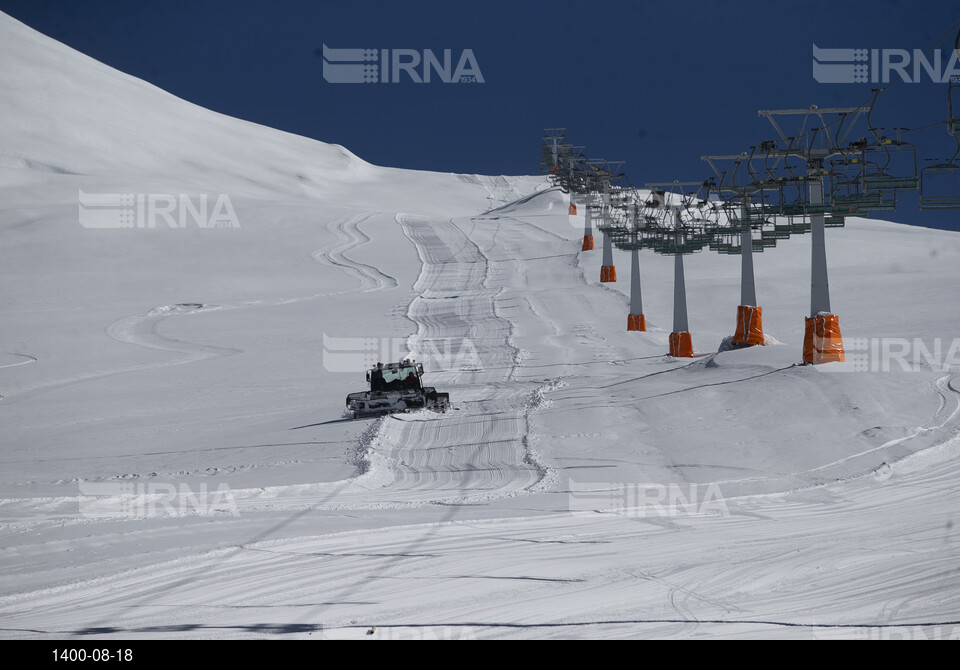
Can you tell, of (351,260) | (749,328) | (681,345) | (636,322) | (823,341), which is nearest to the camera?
(823,341)

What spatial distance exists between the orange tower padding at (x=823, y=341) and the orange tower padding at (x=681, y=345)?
8.95 metres

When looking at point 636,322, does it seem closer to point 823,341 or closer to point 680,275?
point 680,275

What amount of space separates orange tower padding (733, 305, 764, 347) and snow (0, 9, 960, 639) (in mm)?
743

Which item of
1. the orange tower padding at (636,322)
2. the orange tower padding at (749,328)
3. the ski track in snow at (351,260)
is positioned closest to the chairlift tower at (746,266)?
the orange tower padding at (749,328)

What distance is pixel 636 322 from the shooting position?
36.5m

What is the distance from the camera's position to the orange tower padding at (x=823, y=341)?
20.4 meters

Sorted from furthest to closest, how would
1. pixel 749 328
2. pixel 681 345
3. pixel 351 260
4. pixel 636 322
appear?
pixel 351 260
pixel 636 322
pixel 681 345
pixel 749 328

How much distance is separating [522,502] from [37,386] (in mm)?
20556

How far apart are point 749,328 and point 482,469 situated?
42.3ft

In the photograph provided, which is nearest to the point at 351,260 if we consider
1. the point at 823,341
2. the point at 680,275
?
the point at 680,275

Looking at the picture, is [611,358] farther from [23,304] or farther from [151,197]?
[151,197]

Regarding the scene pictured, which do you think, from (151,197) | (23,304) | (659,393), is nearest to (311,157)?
(151,197)

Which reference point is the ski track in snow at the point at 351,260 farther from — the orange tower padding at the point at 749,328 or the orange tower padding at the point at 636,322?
the orange tower padding at the point at 749,328

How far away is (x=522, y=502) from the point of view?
12.8 metres
